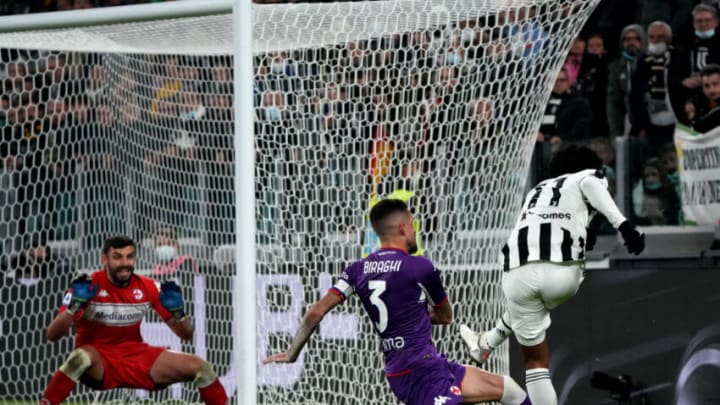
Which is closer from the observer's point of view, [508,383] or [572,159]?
[508,383]

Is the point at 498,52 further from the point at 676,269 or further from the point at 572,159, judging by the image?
the point at 676,269

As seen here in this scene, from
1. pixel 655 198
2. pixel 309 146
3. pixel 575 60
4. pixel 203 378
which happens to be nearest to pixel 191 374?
pixel 203 378

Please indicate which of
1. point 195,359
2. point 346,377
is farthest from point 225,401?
point 346,377

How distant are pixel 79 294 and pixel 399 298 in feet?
8.24

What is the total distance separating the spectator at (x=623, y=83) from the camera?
9.20 m

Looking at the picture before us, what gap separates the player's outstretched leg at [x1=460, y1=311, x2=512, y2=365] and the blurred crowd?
109cm

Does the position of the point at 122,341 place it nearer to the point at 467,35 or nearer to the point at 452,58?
the point at 452,58

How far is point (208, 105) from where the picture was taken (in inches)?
350

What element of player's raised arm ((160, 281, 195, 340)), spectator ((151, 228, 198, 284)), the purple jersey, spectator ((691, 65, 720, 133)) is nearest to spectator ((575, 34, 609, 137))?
spectator ((691, 65, 720, 133))

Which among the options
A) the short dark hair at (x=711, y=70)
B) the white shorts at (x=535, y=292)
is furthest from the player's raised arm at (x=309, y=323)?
the short dark hair at (x=711, y=70)

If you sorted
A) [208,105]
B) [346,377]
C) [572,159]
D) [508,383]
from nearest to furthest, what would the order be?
1. [508,383]
2. [572,159]
3. [346,377]
4. [208,105]

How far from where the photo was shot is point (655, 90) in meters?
9.05

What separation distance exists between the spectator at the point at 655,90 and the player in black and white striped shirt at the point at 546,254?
103 inches

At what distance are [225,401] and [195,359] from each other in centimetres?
32
